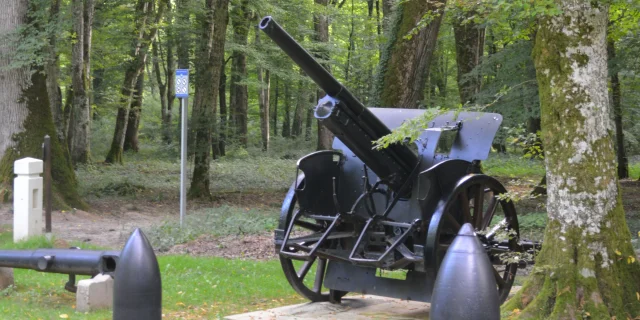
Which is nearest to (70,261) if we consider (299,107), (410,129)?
(410,129)

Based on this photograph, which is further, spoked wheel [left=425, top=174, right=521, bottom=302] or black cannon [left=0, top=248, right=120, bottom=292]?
black cannon [left=0, top=248, right=120, bottom=292]

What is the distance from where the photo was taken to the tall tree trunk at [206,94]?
1888 cm

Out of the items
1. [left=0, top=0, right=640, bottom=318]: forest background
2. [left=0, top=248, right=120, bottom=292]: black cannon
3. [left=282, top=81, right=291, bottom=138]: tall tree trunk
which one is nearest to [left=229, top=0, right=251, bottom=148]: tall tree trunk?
[left=0, top=0, right=640, bottom=318]: forest background

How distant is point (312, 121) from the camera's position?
45969 mm

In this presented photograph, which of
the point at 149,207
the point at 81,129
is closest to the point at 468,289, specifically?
the point at 149,207

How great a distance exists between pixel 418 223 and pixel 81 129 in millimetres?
22757

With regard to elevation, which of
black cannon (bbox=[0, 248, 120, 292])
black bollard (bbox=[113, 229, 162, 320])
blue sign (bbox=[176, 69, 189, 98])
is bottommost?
black cannon (bbox=[0, 248, 120, 292])

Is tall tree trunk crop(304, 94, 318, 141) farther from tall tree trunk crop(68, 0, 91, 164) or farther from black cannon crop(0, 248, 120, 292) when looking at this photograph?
black cannon crop(0, 248, 120, 292)

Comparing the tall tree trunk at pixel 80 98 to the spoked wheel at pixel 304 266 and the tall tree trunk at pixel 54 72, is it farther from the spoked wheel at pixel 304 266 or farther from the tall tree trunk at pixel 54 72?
the spoked wheel at pixel 304 266

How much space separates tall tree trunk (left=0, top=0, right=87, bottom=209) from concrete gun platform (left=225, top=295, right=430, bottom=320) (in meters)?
9.70

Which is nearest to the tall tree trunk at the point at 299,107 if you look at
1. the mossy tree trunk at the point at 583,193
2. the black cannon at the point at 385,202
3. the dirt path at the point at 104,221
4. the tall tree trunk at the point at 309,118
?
the tall tree trunk at the point at 309,118

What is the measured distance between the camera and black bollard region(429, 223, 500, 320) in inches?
158

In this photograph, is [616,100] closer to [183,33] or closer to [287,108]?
[183,33]

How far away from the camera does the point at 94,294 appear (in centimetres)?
740
